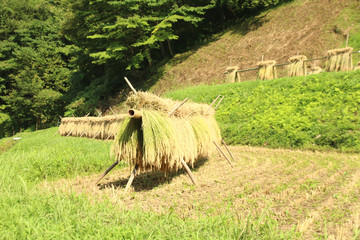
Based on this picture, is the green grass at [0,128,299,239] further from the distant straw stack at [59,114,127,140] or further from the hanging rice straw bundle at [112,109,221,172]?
the distant straw stack at [59,114,127,140]

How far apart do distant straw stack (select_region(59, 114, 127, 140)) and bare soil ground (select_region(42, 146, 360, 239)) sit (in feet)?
28.6

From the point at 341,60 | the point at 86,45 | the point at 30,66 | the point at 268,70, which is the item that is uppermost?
the point at 86,45

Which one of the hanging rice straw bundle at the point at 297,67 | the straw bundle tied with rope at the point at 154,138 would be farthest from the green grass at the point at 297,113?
the straw bundle tied with rope at the point at 154,138

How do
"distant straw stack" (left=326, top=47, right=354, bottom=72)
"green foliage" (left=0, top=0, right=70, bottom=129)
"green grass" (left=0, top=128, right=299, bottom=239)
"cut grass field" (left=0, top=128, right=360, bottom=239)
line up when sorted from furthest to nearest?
"green foliage" (left=0, top=0, right=70, bottom=129)
"distant straw stack" (left=326, top=47, right=354, bottom=72)
"cut grass field" (left=0, top=128, right=360, bottom=239)
"green grass" (left=0, top=128, right=299, bottom=239)

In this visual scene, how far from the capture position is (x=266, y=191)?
486 cm

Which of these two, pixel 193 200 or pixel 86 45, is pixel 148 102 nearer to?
pixel 193 200

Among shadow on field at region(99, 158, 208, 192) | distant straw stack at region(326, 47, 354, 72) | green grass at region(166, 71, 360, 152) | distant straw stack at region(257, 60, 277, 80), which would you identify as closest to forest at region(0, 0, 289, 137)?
distant straw stack at region(257, 60, 277, 80)

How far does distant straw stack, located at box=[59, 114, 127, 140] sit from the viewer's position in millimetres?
16188

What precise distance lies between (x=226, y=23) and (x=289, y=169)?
22.3m

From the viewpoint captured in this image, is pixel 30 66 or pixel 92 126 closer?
pixel 92 126

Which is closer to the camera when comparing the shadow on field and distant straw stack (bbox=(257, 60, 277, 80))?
the shadow on field

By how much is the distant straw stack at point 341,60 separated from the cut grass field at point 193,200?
213 inches

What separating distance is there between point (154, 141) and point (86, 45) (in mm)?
25046

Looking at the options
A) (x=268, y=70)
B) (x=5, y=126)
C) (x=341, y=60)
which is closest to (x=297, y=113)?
(x=341, y=60)
